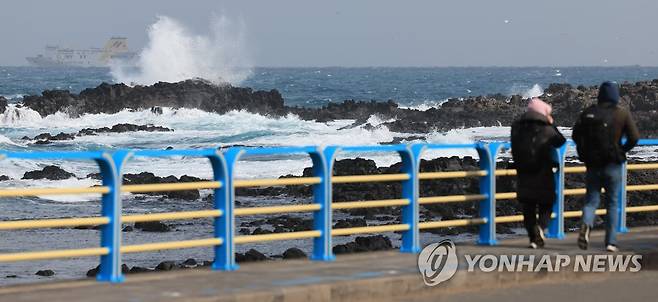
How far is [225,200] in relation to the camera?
33.2 feet

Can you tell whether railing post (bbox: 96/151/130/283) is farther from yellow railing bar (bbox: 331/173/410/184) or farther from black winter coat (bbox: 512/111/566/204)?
black winter coat (bbox: 512/111/566/204)

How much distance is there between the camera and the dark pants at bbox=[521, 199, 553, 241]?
1155 centimetres

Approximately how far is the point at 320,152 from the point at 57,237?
13009 millimetres

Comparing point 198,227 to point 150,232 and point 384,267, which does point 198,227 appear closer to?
point 150,232

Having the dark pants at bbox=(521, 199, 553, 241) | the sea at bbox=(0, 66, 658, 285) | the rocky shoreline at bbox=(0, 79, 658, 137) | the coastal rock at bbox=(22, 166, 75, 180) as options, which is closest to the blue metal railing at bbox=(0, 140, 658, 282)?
the dark pants at bbox=(521, 199, 553, 241)

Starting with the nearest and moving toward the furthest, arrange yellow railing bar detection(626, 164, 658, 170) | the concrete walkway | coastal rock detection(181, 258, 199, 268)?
the concrete walkway → yellow railing bar detection(626, 164, 658, 170) → coastal rock detection(181, 258, 199, 268)

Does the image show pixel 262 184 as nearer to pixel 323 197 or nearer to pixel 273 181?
pixel 273 181

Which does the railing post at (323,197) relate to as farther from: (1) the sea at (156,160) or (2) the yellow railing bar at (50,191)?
(1) the sea at (156,160)

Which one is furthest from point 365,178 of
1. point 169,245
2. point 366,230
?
point 169,245

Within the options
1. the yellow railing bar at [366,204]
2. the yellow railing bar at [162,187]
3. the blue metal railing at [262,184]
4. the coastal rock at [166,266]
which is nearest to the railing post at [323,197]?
the blue metal railing at [262,184]

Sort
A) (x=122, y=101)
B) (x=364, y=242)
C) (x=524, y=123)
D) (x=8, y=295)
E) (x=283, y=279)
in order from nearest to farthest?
1. (x=8, y=295)
2. (x=283, y=279)
3. (x=524, y=123)
4. (x=364, y=242)
5. (x=122, y=101)

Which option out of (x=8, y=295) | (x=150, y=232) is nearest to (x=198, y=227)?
(x=150, y=232)

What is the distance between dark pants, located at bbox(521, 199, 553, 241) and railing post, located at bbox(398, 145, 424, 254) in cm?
87

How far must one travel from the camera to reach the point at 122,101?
79.6 m
